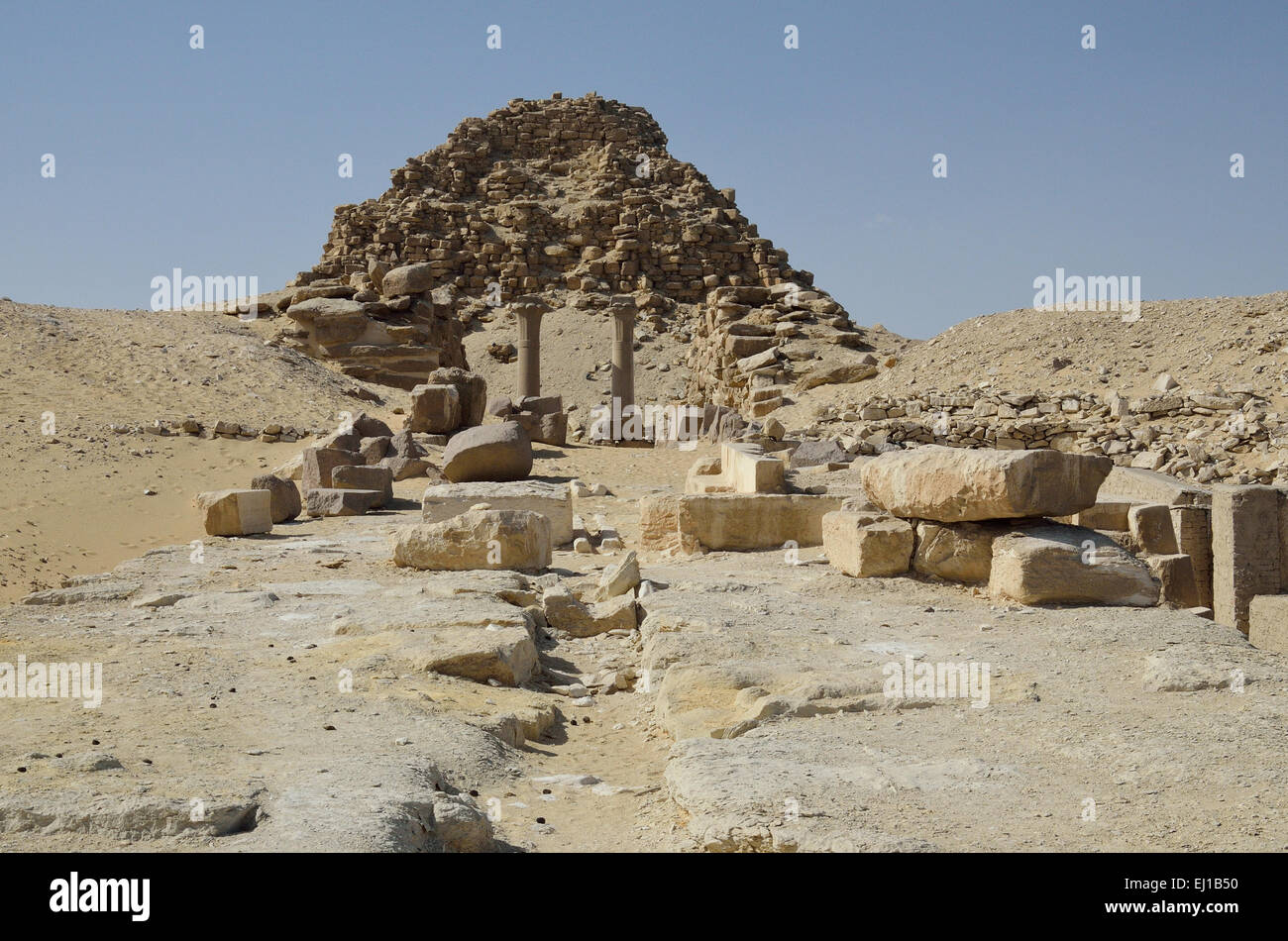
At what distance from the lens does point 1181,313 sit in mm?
23422

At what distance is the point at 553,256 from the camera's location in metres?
51.2

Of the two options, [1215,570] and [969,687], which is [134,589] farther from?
[1215,570]

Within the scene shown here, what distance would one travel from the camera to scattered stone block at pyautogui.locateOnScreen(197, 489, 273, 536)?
39.2ft

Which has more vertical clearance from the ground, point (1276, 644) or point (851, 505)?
point (851, 505)

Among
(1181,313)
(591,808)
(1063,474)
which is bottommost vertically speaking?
(591,808)

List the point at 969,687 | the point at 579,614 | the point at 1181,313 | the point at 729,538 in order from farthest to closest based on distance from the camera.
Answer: the point at 1181,313 → the point at 729,538 → the point at 579,614 → the point at 969,687

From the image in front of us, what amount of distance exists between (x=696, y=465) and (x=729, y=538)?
3.34 metres

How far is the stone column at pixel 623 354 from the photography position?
84.0 ft

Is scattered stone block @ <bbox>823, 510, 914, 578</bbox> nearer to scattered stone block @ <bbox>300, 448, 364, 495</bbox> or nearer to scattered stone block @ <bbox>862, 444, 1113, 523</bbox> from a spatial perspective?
scattered stone block @ <bbox>862, 444, 1113, 523</bbox>

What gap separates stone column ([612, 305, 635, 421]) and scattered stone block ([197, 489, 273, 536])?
14019 mm

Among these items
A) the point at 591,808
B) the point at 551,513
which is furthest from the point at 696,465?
the point at 591,808

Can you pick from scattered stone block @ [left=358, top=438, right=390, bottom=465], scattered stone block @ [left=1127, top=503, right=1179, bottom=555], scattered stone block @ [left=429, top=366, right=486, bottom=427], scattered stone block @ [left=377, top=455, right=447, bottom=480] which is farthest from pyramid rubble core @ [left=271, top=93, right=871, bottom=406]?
scattered stone block @ [left=1127, top=503, right=1179, bottom=555]

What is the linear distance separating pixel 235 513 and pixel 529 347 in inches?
614

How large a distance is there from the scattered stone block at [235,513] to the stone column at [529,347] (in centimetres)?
1444
